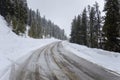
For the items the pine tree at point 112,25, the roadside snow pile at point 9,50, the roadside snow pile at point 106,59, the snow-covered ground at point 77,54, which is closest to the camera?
the snow-covered ground at point 77,54

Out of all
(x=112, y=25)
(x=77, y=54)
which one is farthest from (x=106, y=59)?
(x=112, y=25)

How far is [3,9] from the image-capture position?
54562 mm

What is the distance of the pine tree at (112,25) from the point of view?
31.3 meters

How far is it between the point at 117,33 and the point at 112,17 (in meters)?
2.67

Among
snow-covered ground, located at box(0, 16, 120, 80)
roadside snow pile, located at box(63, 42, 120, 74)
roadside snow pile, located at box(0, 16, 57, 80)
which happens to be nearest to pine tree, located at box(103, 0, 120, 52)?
snow-covered ground, located at box(0, 16, 120, 80)

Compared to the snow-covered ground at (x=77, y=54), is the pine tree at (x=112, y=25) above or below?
above

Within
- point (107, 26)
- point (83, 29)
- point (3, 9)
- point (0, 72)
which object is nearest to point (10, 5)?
point (3, 9)

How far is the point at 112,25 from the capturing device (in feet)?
103

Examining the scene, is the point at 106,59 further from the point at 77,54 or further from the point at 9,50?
the point at 9,50

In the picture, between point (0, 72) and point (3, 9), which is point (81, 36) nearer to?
point (3, 9)

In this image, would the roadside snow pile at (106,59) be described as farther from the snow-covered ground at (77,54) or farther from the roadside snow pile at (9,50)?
the roadside snow pile at (9,50)

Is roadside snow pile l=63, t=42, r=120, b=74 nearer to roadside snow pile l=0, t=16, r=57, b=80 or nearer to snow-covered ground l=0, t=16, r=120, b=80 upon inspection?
snow-covered ground l=0, t=16, r=120, b=80

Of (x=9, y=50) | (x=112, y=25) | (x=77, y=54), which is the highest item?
(x=112, y=25)

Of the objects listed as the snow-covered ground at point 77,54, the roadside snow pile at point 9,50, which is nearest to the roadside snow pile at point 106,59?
the snow-covered ground at point 77,54
